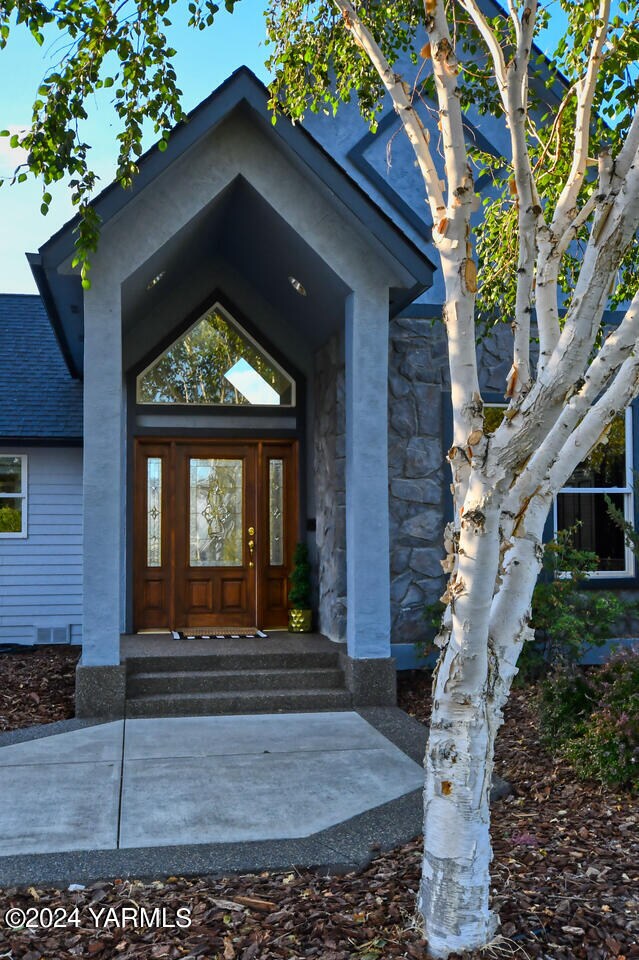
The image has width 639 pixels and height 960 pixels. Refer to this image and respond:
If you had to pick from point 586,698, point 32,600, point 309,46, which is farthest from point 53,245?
point 32,600

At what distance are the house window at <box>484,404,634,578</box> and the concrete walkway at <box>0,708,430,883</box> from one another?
3.67 m

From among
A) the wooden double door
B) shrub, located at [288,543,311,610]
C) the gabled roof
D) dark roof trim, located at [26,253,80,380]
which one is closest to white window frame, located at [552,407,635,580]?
shrub, located at [288,543,311,610]

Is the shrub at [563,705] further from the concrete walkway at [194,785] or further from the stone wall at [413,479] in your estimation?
the stone wall at [413,479]

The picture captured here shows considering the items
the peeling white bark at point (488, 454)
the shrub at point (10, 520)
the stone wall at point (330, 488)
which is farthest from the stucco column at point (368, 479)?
the shrub at point (10, 520)

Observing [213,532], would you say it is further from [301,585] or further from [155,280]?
[155,280]

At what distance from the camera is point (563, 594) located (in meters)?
8.02

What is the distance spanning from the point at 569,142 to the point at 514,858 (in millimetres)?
4817

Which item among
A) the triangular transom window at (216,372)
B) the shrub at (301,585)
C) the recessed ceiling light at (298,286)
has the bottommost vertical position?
the shrub at (301,585)

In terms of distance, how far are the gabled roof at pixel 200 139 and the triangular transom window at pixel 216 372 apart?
210cm

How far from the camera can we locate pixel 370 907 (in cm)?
357

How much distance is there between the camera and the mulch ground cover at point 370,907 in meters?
3.23

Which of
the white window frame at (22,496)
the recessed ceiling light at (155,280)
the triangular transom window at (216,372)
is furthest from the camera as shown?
the white window frame at (22,496)

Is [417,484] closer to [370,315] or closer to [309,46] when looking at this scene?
[370,315]

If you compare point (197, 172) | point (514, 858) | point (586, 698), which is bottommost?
point (514, 858)
